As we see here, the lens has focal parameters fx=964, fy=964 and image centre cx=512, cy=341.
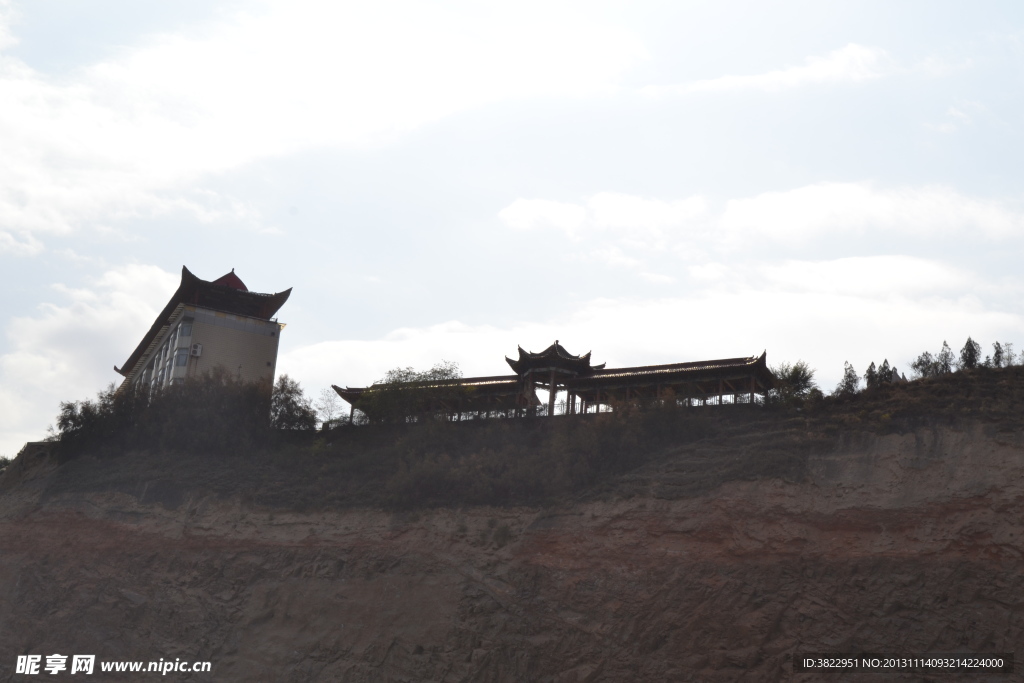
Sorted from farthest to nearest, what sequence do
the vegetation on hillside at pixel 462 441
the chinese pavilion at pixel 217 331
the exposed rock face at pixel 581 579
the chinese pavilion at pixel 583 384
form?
the chinese pavilion at pixel 217 331 → the chinese pavilion at pixel 583 384 → the vegetation on hillside at pixel 462 441 → the exposed rock face at pixel 581 579

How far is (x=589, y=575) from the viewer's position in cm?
2214

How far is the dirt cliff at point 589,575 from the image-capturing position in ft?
64.3

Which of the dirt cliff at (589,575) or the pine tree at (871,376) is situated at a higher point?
the pine tree at (871,376)

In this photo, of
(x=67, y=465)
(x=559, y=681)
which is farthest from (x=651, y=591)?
(x=67, y=465)

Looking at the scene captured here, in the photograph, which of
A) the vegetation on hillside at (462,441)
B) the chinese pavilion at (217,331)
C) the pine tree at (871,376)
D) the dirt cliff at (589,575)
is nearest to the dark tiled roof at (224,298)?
the chinese pavilion at (217,331)

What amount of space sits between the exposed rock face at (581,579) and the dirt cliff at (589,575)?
0.05 m

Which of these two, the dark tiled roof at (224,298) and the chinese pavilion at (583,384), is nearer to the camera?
the chinese pavilion at (583,384)

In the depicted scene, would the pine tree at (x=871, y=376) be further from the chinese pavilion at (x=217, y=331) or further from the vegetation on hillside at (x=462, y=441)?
the chinese pavilion at (x=217, y=331)

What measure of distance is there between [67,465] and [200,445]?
4418mm

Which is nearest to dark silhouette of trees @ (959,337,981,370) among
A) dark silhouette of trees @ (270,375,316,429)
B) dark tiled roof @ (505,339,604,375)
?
dark tiled roof @ (505,339,604,375)

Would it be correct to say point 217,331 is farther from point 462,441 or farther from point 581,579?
point 581,579

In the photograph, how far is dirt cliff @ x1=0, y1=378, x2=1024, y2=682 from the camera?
19.6m

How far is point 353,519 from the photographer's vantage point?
25750 mm

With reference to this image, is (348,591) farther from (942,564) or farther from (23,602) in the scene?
(942,564)
